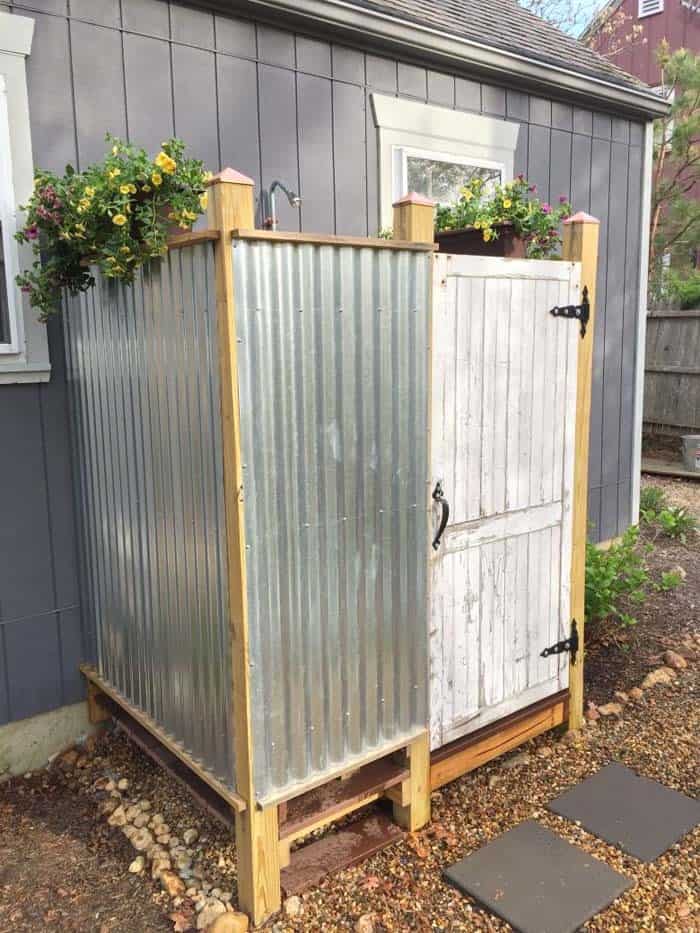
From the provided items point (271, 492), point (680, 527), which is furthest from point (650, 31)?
point (271, 492)

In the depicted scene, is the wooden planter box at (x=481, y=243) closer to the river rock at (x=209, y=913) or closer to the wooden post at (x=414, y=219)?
the wooden post at (x=414, y=219)

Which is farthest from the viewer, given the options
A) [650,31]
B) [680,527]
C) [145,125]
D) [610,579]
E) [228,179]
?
[650,31]

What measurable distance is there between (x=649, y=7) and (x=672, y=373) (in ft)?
32.5

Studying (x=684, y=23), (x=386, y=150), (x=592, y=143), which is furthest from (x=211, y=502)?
(x=684, y=23)

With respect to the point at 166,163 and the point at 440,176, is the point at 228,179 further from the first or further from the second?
the point at 440,176

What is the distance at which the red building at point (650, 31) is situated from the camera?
50.2ft

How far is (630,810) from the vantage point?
304cm

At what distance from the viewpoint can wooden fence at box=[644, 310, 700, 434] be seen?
10586mm

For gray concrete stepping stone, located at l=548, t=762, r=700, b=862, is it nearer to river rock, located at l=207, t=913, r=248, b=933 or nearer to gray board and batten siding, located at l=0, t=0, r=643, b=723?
river rock, located at l=207, t=913, r=248, b=933

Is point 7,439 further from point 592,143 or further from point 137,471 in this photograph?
point 592,143

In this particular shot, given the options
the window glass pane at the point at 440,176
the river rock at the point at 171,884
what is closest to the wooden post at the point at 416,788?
the river rock at the point at 171,884

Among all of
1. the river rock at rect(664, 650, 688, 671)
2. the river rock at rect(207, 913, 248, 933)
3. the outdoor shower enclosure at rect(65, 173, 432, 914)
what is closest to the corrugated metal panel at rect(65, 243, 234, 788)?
the outdoor shower enclosure at rect(65, 173, 432, 914)

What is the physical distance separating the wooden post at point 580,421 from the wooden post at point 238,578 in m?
1.65

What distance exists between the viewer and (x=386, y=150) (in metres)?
4.40
